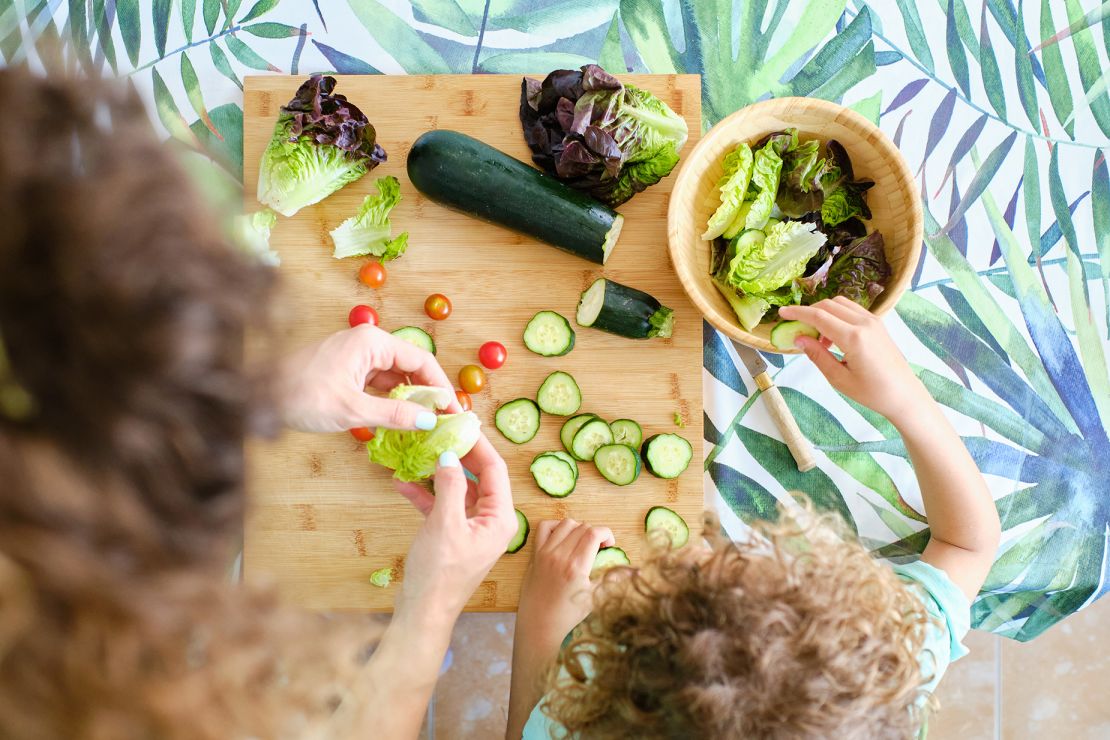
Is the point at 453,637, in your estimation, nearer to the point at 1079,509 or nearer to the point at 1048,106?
the point at 1079,509

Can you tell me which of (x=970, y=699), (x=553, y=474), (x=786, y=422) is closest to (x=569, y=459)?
(x=553, y=474)

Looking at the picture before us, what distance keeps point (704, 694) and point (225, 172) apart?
68.2 inches

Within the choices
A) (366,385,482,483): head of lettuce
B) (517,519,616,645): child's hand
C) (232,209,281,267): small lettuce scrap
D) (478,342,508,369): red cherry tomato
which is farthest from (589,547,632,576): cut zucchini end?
(232,209,281,267): small lettuce scrap

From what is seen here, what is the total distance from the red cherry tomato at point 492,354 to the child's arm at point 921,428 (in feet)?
2.29

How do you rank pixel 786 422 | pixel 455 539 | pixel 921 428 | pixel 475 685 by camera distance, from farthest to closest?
pixel 475 685 → pixel 786 422 → pixel 921 428 → pixel 455 539

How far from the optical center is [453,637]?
7.80 ft

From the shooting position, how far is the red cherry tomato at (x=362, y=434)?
1.91 meters

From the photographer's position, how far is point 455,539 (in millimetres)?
1678

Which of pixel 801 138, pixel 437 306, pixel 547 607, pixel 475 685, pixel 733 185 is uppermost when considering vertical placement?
pixel 801 138

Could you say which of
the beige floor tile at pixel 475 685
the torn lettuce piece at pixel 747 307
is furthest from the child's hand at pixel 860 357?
the beige floor tile at pixel 475 685

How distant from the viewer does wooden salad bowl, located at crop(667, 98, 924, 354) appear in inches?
70.8

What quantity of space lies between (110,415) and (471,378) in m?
1.22

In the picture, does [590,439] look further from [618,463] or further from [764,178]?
[764,178]

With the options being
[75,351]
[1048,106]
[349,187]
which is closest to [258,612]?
[75,351]
